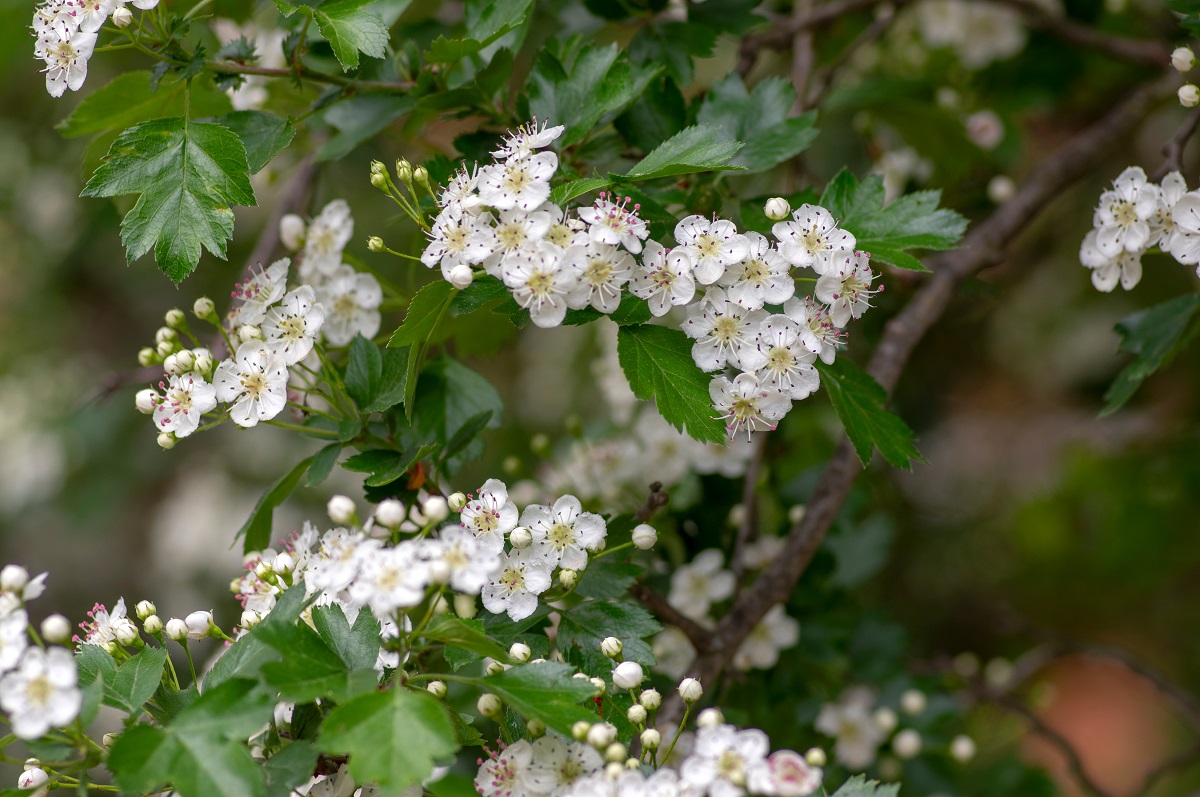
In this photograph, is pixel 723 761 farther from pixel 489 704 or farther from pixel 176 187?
pixel 176 187

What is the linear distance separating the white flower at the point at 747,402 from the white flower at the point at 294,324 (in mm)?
608

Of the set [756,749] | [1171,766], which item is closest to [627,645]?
[756,749]

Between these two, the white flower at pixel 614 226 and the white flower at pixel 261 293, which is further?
the white flower at pixel 261 293

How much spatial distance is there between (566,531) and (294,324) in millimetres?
529

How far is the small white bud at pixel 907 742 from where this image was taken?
7.77ft

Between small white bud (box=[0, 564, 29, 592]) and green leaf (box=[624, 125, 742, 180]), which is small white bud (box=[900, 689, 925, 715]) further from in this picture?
small white bud (box=[0, 564, 29, 592])

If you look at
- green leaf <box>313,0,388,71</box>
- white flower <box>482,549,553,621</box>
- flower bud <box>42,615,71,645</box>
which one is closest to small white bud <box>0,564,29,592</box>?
flower bud <box>42,615,71,645</box>

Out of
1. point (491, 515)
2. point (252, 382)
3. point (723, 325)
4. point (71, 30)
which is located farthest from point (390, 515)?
point (71, 30)

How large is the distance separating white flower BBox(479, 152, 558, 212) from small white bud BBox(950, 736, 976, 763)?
6.10 ft

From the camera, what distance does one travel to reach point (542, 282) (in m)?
1.41

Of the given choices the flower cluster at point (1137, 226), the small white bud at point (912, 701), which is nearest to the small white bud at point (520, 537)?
the flower cluster at point (1137, 226)

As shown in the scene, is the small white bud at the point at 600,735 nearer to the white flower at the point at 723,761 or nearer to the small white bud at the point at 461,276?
the white flower at the point at 723,761

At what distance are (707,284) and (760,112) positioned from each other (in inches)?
19.9

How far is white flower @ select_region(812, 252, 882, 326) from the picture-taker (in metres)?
1.48
